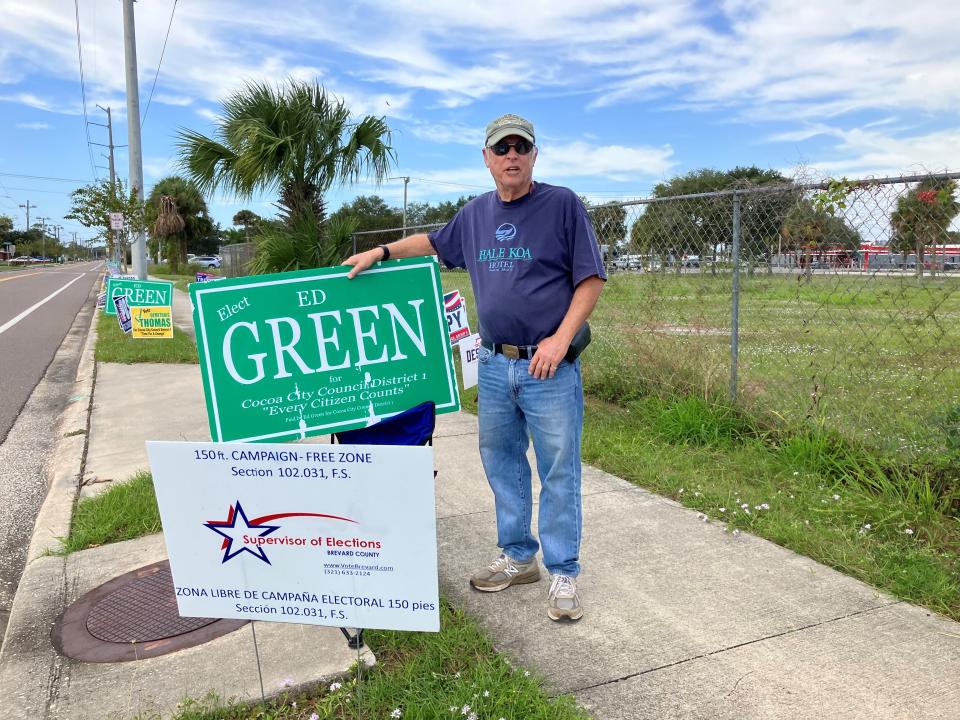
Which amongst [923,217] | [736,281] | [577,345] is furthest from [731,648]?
[736,281]

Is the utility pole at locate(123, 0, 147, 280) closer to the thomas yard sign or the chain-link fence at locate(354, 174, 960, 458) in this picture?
the thomas yard sign

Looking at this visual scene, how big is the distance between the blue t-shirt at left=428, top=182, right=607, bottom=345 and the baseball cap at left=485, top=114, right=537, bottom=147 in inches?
8.8

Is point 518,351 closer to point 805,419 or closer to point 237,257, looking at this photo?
point 805,419

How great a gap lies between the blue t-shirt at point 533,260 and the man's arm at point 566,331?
0.13 ft

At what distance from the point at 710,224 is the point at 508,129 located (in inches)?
125

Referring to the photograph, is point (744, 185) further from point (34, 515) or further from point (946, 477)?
point (34, 515)

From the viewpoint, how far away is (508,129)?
2717 mm

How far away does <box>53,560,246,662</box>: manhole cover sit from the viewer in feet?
9.11

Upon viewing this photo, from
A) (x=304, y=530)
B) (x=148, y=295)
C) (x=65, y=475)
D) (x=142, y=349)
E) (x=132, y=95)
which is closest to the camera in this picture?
(x=304, y=530)

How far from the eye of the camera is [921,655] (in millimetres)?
2611

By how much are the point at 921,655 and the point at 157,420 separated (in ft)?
19.3

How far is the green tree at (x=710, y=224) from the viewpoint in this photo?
4883mm

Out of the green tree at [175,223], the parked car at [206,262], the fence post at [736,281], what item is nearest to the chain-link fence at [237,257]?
the fence post at [736,281]

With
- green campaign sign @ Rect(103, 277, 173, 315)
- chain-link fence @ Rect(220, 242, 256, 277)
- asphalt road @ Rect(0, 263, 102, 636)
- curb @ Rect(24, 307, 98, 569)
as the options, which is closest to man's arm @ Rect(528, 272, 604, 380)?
asphalt road @ Rect(0, 263, 102, 636)
